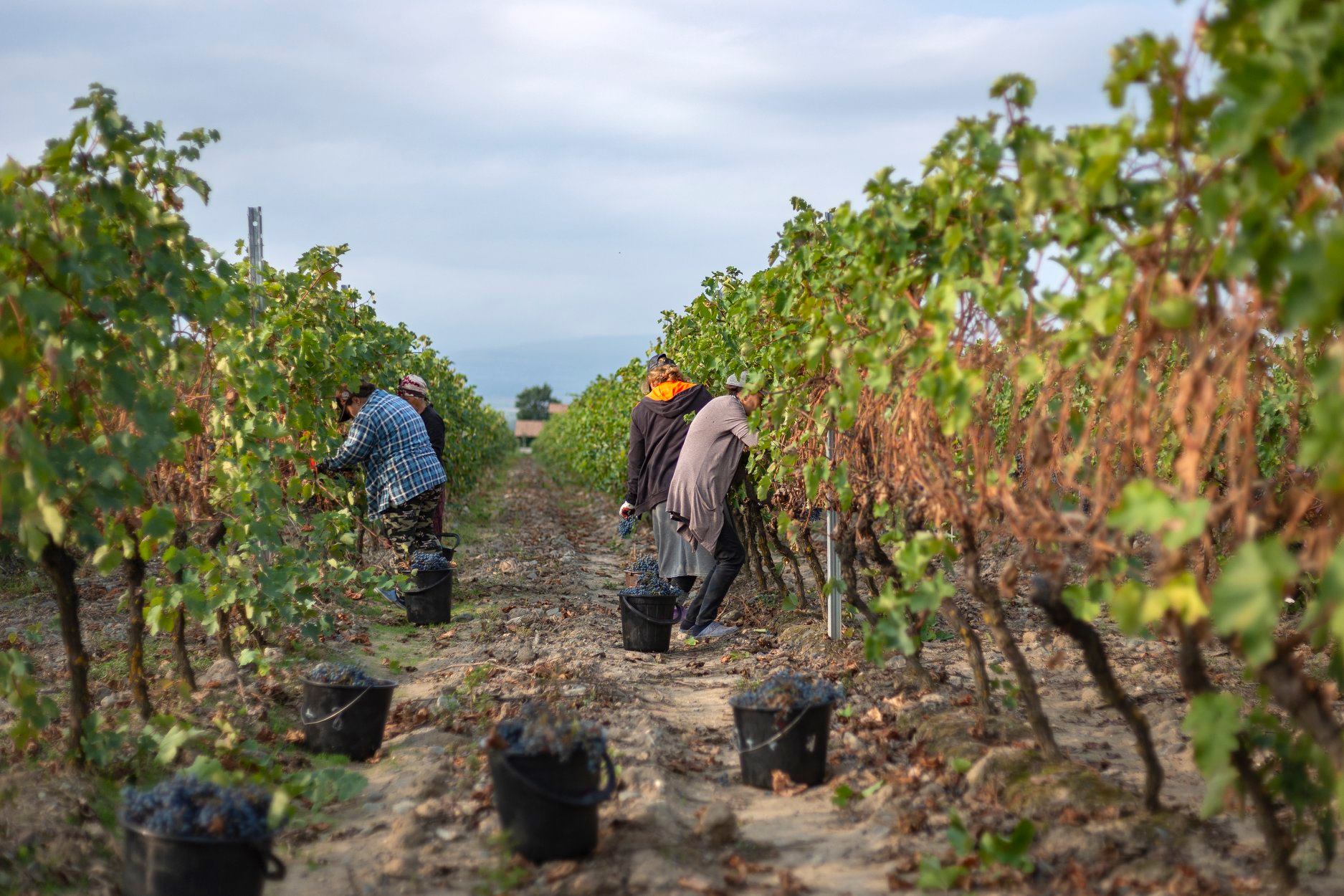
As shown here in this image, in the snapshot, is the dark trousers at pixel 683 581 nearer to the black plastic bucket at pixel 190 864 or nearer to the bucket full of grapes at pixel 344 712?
the bucket full of grapes at pixel 344 712

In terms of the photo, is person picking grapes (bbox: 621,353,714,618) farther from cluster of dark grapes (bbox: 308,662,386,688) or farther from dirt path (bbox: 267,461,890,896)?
cluster of dark grapes (bbox: 308,662,386,688)

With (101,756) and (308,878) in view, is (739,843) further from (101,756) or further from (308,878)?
(101,756)

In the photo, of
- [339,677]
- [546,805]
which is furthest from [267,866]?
[339,677]

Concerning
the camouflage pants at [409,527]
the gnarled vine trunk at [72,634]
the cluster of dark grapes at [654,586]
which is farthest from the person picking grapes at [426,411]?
the gnarled vine trunk at [72,634]

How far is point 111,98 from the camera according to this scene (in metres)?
3.64

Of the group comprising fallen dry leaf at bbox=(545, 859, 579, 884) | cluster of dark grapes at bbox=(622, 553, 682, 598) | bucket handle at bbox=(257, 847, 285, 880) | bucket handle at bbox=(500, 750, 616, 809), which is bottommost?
fallen dry leaf at bbox=(545, 859, 579, 884)

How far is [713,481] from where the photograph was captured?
6.62 m

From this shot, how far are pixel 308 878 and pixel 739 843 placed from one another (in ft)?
4.07

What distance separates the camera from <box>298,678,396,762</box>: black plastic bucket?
427 centimetres

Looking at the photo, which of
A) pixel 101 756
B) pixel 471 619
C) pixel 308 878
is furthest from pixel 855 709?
pixel 471 619

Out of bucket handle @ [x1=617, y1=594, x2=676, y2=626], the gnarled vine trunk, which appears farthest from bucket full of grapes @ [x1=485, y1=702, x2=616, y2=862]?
bucket handle @ [x1=617, y1=594, x2=676, y2=626]

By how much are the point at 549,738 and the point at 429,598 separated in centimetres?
430

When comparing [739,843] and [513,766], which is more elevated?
[513,766]

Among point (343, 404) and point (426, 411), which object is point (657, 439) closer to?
point (343, 404)
